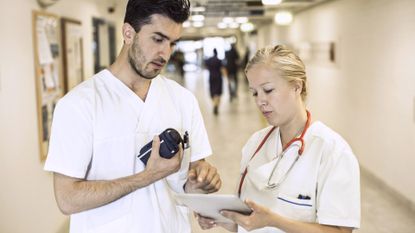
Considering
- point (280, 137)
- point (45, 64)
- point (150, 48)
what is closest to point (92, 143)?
point (150, 48)

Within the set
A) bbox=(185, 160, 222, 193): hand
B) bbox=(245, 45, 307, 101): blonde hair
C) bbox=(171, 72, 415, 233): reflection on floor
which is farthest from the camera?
bbox=(171, 72, 415, 233): reflection on floor

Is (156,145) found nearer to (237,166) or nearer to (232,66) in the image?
(237,166)

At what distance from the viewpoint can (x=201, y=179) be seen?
5.72ft

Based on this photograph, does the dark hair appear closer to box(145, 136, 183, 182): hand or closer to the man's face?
the man's face

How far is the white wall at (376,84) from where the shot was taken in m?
4.70

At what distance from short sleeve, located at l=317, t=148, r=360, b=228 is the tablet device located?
256 millimetres

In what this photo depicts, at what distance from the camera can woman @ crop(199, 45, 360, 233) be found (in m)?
1.54

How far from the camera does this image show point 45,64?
3.80 metres

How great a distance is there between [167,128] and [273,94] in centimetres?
40

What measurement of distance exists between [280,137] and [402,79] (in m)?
3.43

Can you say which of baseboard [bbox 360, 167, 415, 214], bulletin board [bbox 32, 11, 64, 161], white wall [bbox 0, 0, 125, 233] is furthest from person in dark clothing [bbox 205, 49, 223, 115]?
white wall [bbox 0, 0, 125, 233]

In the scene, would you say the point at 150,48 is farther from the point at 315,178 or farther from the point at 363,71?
the point at 363,71

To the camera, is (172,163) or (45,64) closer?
(172,163)

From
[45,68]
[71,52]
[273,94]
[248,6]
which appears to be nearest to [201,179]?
[273,94]
